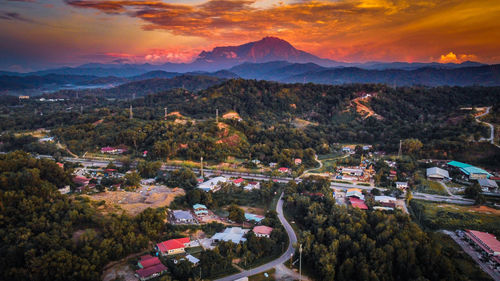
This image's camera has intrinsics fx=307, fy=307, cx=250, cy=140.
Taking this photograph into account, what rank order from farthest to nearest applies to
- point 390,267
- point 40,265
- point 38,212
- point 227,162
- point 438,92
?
point 438,92 → point 227,162 → point 38,212 → point 390,267 → point 40,265

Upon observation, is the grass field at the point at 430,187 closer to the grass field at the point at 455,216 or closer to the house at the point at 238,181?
the grass field at the point at 455,216

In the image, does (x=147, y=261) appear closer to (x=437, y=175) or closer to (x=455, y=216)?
(x=455, y=216)

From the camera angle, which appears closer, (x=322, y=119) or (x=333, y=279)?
(x=333, y=279)

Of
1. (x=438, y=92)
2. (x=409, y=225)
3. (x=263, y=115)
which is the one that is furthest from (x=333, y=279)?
(x=438, y=92)

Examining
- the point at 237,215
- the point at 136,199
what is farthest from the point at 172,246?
the point at 136,199

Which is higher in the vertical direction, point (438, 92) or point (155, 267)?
point (438, 92)

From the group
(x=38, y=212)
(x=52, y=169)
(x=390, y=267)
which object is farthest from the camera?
(x=52, y=169)

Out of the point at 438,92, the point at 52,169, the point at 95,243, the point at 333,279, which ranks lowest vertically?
the point at 333,279

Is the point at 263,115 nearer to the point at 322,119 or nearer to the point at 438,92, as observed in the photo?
the point at 322,119
